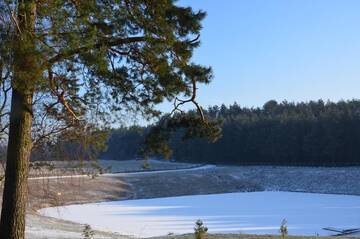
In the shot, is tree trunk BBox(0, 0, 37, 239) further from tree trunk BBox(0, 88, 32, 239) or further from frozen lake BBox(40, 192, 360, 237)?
frozen lake BBox(40, 192, 360, 237)

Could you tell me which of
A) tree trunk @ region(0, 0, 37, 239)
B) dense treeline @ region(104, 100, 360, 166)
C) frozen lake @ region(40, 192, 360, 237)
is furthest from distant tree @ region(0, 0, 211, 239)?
dense treeline @ region(104, 100, 360, 166)

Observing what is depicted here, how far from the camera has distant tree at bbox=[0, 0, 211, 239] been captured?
770cm

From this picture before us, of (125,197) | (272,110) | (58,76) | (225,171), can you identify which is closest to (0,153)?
(58,76)

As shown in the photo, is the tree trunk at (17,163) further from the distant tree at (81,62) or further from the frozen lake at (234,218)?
the frozen lake at (234,218)

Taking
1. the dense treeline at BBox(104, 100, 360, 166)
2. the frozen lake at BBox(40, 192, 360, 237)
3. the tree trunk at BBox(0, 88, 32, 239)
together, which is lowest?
the frozen lake at BBox(40, 192, 360, 237)

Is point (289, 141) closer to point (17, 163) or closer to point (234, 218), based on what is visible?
point (234, 218)

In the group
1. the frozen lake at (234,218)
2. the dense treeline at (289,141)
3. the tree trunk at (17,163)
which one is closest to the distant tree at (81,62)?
the tree trunk at (17,163)

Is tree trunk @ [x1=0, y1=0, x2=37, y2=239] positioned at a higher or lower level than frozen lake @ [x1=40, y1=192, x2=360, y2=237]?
higher

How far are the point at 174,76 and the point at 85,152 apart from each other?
246cm

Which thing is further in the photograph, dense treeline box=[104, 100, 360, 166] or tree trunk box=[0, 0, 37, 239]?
dense treeline box=[104, 100, 360, 166]

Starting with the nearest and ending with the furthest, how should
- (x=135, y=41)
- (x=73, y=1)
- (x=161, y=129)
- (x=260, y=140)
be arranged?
(x=73, y=1) → (x=135, y=41) → (x=161, y=129) → (x=260, y=140)

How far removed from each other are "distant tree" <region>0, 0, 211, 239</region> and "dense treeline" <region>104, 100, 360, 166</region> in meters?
51.6

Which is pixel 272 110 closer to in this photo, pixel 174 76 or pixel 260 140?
pixel 260 140

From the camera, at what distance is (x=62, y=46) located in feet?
26.1
